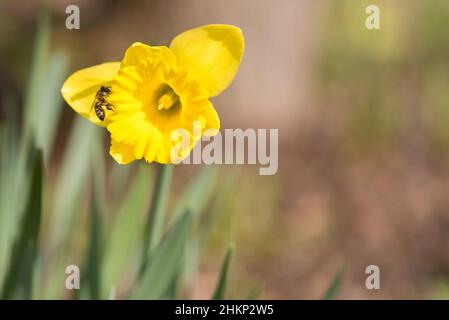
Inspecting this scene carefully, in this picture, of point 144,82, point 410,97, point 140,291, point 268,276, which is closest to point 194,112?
point 144,82

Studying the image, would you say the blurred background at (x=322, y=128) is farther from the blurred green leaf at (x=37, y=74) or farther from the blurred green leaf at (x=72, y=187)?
the blurred green leaf at (x=37, y=74)

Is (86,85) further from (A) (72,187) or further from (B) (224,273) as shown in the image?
(A) (72,187)

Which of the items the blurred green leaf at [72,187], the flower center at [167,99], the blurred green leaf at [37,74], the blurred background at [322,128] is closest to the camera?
the flower center at [167,99]

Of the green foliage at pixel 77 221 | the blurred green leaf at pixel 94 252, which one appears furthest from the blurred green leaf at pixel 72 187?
the blurred green leaf at pixel 94 252

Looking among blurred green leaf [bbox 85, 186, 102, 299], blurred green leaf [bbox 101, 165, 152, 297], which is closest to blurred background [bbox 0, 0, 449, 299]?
blurred green leaf [bbox 101, 165, 152, 297]

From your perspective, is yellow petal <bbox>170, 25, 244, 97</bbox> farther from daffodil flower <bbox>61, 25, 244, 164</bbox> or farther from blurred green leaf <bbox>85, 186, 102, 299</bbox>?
blurred green leaf <bbox>85, 186, 102, 299</bbox>

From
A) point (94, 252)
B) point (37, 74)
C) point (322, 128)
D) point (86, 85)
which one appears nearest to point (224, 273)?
point (94, 252)
